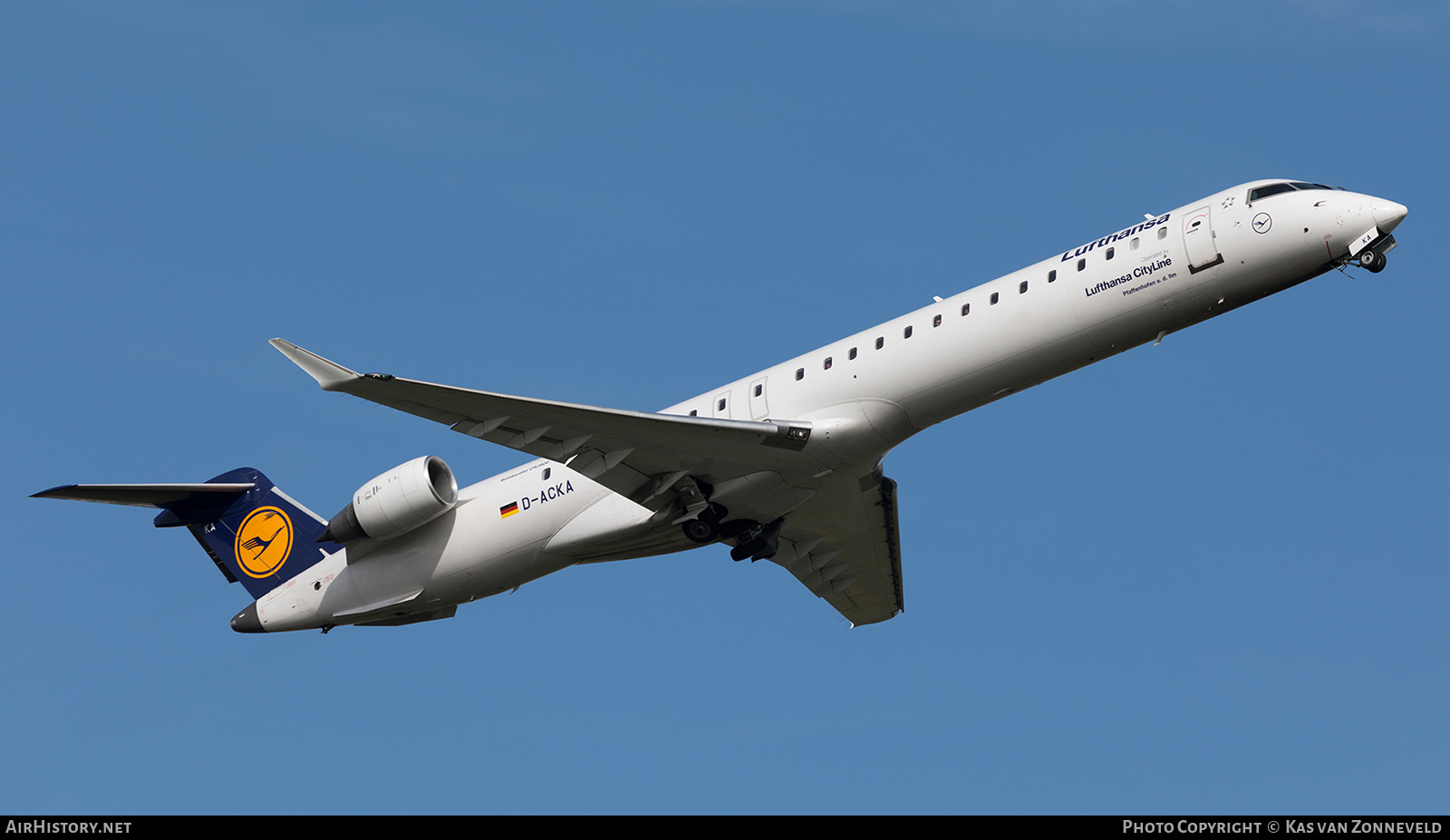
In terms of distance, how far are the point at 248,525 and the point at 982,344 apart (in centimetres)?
1425

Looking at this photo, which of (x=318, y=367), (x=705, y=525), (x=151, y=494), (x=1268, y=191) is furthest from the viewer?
(x=151, y=494)

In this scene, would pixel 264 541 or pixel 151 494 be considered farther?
pixel 264 541

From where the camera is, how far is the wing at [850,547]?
25.3 m

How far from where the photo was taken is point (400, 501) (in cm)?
2503

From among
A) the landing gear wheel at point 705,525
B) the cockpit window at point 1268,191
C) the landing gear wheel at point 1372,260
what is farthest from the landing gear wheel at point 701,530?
the landing gear wheel at point 1372,260

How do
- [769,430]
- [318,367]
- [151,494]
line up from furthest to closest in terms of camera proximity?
[151,494] < [769,430] < [318,367]

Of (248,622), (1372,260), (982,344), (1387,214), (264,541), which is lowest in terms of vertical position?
(248,622)

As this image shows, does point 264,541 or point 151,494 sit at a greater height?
point 151,494

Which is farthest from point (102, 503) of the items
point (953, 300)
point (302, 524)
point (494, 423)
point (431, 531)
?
point (953, 300)

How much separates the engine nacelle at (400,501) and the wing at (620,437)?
10.9 feet

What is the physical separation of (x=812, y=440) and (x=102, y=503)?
1233cm

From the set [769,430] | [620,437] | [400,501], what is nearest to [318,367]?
[620,437]

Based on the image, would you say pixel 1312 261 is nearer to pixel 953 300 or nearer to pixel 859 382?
pixel 953 300

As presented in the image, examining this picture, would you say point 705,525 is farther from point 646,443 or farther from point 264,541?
point 264,541
